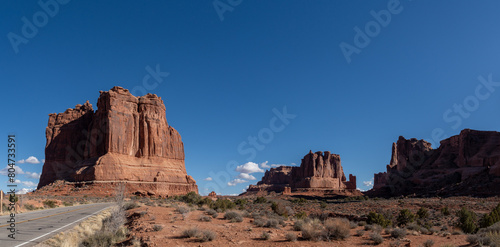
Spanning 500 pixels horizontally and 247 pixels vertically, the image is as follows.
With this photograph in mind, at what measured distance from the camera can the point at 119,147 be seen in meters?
63.6

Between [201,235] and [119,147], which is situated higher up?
[119,147]

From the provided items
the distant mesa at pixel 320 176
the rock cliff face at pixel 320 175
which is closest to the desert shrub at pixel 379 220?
the distant mesa at pixel 320 176

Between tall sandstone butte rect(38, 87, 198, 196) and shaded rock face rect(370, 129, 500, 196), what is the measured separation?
2262 inches

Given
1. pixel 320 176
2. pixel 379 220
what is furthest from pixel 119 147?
pixel 320 176

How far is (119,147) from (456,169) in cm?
8288

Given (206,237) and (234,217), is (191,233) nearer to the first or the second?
(206,237)

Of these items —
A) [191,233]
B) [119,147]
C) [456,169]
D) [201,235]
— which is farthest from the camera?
[456,169]

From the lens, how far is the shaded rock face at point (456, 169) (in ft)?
188

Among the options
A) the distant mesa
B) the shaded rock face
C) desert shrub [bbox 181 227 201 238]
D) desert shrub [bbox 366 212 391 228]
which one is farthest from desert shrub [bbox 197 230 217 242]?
the distant mesa

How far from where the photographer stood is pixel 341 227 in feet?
37.2

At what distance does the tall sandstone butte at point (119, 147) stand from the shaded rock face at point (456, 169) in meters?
57.5

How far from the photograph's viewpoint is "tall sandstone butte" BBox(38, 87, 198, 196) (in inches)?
2293

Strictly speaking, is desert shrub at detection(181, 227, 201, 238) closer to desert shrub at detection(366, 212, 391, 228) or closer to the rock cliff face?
desert shrub at detection(366, 212, 391, 228)

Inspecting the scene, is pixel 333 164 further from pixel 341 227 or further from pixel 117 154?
pixel 341 227
